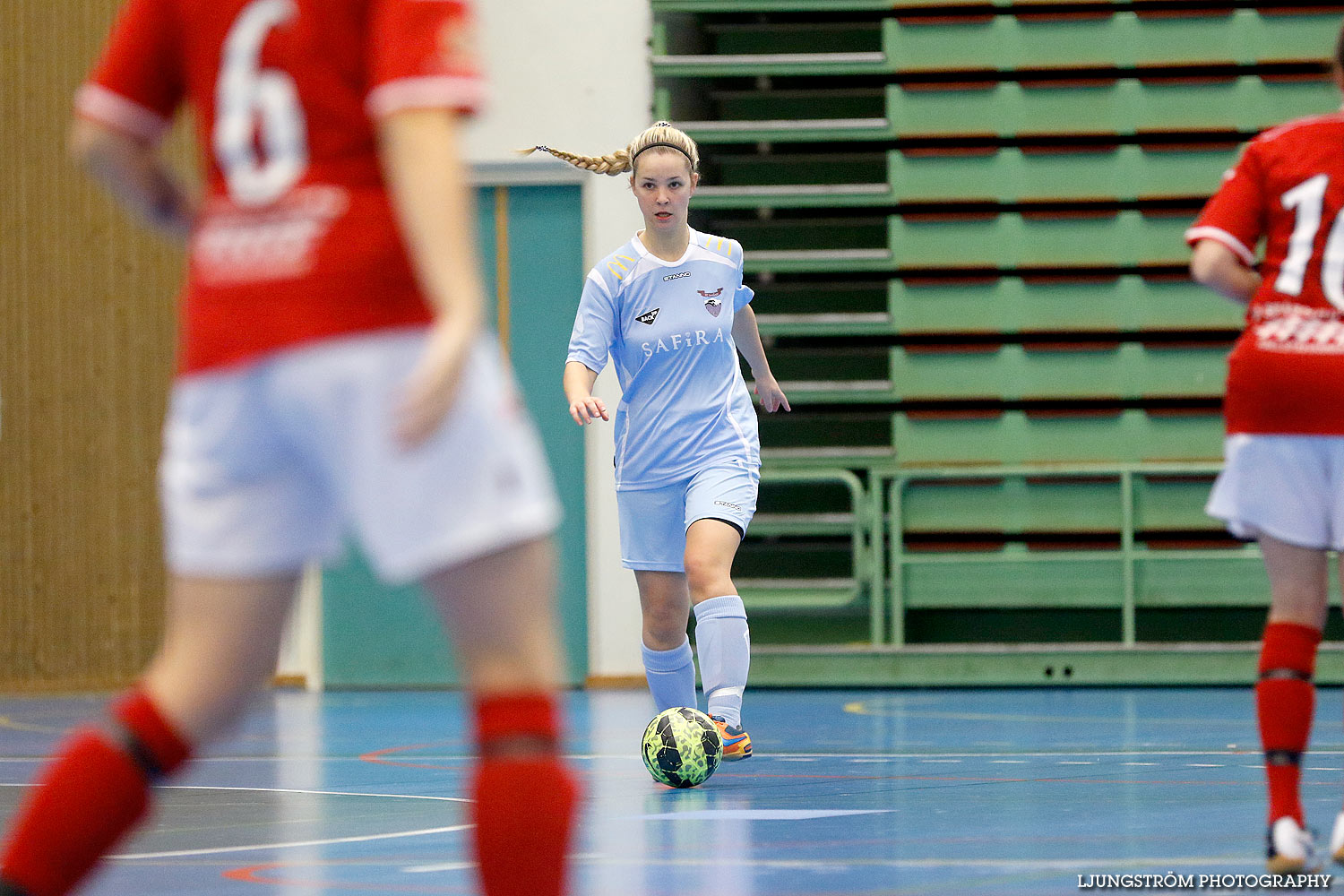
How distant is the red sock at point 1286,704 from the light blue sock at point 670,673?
2.63 metres

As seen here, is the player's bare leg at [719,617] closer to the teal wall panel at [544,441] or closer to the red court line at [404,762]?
the red court line at [404,762]

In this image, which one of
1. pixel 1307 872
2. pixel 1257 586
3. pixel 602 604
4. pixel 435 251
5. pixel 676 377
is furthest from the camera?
pixel 602 604

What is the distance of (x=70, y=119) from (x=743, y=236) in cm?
405

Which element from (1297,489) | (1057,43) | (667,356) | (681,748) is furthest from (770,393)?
(1057,43)

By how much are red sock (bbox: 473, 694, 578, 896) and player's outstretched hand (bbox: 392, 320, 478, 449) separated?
349 mm

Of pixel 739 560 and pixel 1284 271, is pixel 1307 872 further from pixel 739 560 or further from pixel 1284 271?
pixel 739 560

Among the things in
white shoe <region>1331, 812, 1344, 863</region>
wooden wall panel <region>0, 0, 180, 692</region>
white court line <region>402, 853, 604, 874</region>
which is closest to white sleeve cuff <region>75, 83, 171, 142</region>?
white court line <region>402, 853, 604, 874</region>

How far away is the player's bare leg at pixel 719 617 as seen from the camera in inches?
218

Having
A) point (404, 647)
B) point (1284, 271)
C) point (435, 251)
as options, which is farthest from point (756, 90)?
point (435, 251)

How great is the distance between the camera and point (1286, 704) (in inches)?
132

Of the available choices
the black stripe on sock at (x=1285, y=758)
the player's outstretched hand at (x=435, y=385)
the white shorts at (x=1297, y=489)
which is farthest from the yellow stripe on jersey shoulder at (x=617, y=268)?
the player's outstretched hand at (x=435, y=385)

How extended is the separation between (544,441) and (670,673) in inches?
189

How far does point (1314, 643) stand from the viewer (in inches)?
134

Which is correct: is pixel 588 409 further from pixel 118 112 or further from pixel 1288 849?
pixel 118 112
